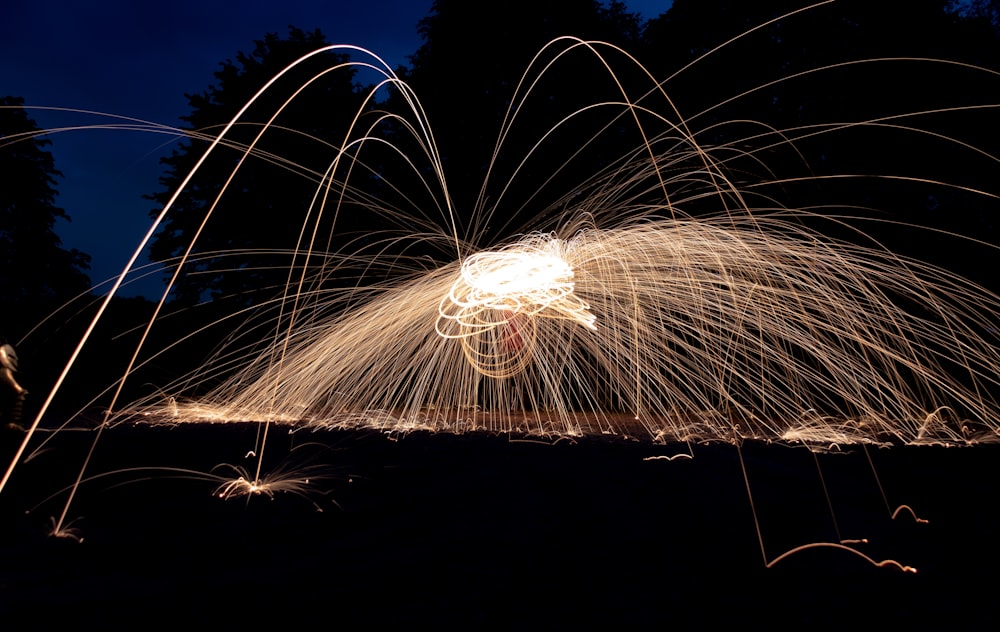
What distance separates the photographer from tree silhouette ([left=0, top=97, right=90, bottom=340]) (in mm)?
16469

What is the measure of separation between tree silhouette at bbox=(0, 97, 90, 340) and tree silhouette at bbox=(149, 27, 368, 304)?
201 inches

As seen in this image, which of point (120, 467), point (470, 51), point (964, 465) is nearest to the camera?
point (120, 467)

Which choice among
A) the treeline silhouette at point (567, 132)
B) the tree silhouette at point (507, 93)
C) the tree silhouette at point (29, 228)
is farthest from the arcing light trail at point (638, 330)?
the tree silhouette at point (29, 228)

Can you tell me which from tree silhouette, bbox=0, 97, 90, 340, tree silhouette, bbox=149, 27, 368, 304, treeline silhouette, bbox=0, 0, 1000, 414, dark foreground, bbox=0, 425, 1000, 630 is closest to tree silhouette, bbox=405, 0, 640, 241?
treeline silhouette, bbox=0, 0, 1000, 414

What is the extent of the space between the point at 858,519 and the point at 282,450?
3964mm

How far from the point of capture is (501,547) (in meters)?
2.42

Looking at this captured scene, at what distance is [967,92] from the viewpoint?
9375 millimetres

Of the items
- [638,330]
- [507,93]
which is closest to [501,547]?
[638,330]

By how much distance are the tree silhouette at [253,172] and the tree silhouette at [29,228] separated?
201 inches

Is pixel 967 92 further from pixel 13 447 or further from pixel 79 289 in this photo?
pixel 79 289

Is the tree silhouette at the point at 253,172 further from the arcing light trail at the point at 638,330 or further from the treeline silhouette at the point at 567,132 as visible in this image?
the arcing light trail at the point at 638,330

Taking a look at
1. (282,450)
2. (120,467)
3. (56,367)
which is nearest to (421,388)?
(282,450)

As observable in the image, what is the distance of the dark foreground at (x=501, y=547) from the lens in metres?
1.86

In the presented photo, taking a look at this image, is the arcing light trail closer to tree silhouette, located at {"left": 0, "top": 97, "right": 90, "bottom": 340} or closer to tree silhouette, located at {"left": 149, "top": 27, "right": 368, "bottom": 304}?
tree silhouette, located at {"left": 149, "top": 27, "right": 368, "bottom": 304}
